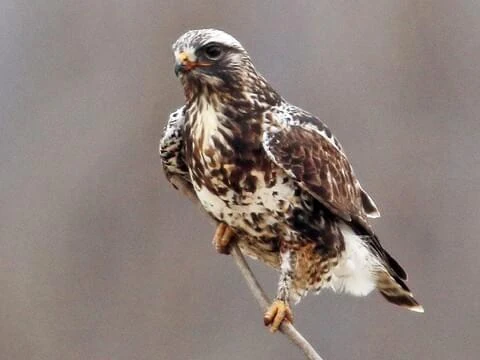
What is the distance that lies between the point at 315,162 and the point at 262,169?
4.1 inches

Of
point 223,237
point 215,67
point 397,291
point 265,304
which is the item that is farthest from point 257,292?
point 397,291

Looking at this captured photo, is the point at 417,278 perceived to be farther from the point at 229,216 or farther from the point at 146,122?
the point at 229,216

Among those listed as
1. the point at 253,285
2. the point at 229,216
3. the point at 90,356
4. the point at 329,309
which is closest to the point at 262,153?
the point at 229,216

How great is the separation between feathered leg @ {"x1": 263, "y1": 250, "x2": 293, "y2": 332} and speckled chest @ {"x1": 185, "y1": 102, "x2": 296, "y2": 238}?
0.24ft

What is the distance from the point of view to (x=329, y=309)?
359 cm

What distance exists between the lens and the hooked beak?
195 centimetres

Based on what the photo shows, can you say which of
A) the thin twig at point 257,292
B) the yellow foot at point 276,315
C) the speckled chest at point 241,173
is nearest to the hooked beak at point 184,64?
the speckled chest at point 241,173

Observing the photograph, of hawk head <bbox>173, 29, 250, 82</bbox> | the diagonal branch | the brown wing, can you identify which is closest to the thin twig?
the diagonal branch

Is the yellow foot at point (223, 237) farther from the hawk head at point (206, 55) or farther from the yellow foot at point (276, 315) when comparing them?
the hawk head at point (206, 55)

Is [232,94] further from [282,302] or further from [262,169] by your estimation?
[282,302]

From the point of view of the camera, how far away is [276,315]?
2.05 meters

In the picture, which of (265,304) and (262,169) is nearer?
(265,304)

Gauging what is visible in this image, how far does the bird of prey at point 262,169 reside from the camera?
2.06 metres

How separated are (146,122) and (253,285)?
1834 mm
